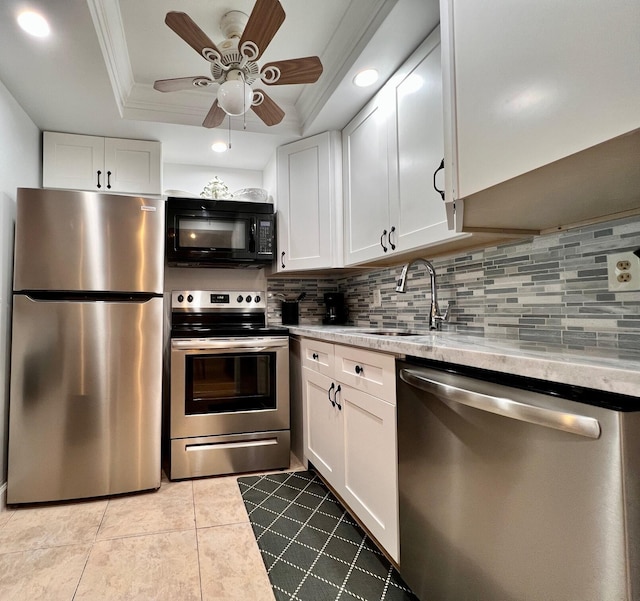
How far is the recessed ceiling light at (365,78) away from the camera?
1.94 meters

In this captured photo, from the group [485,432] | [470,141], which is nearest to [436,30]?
[470,141]

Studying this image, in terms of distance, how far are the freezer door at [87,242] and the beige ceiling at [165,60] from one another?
1.85 ft

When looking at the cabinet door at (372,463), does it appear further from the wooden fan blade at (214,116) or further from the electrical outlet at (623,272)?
the wooden fan blade at (214,116)

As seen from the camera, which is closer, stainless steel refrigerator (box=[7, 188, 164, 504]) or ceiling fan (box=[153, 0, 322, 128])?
ceiling fan (box=[153, 0, 322, 128])

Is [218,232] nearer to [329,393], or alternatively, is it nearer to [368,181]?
A: [368,181]

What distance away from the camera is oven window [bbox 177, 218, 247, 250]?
2.70 metres

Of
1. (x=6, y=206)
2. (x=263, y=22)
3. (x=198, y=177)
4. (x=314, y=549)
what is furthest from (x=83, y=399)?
(x=263, y=22)

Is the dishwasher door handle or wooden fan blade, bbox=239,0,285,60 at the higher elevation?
wooden fan blade, bbox=239,0,285,60

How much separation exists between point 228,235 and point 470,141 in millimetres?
2033

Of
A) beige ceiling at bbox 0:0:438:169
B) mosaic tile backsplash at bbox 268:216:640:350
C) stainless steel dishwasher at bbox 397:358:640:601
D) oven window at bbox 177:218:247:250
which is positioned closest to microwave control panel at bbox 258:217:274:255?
oven window at bbox 177:218:247:250

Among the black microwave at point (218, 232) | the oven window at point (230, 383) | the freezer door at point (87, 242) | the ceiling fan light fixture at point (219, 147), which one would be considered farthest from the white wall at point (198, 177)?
the oven window at point (230, 383)

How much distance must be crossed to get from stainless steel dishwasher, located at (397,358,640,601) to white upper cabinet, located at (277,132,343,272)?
150cm

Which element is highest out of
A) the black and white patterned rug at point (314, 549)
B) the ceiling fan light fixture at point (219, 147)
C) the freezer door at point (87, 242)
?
the ceiling fan light fixture at point (219, 147)

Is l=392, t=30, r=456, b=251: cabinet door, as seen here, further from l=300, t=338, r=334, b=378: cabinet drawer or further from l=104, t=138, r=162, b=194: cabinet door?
l=104, t=138, r=162, b=194: cabinet door
